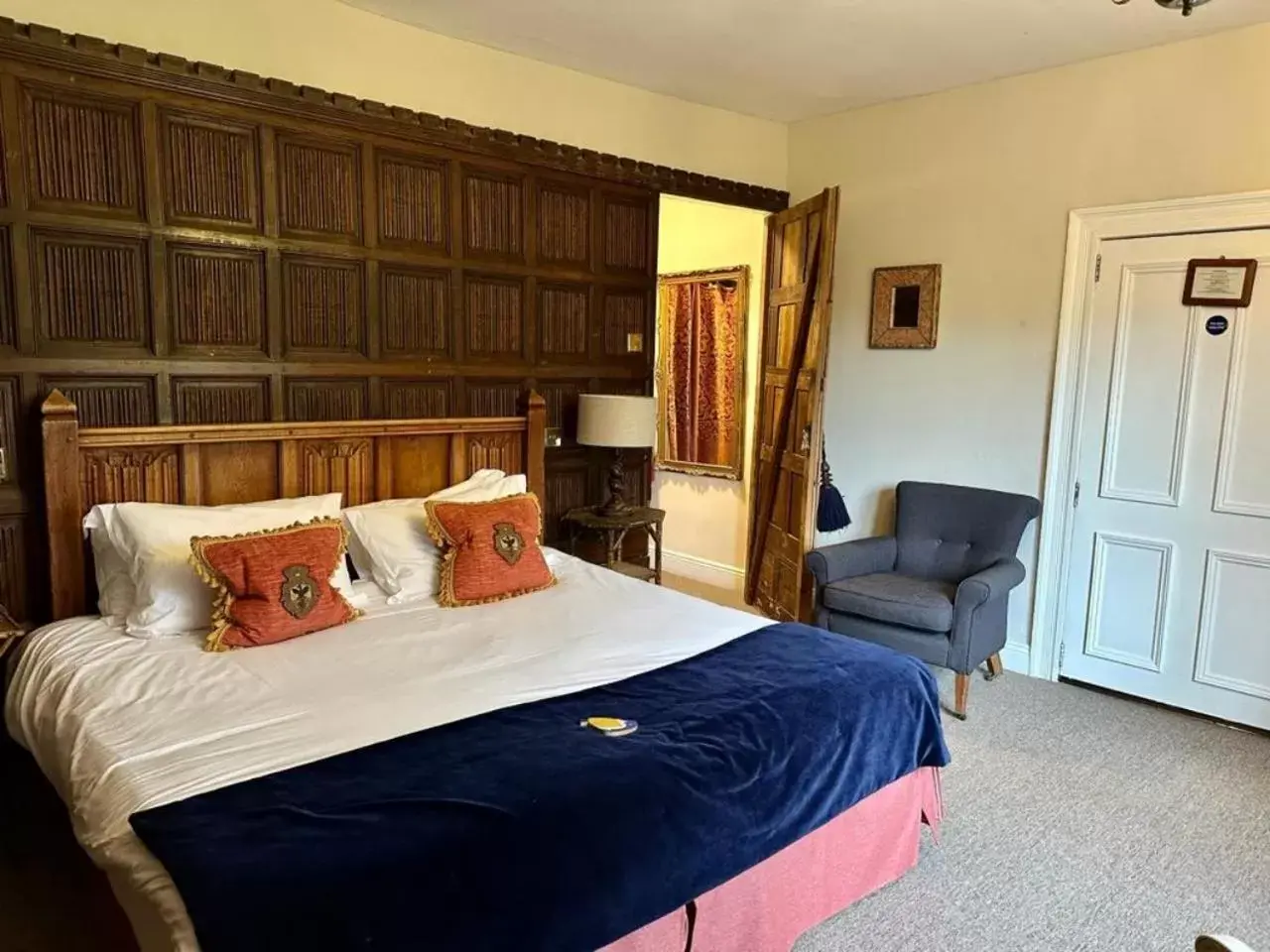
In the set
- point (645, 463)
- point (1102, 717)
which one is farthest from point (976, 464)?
point (645, 463)

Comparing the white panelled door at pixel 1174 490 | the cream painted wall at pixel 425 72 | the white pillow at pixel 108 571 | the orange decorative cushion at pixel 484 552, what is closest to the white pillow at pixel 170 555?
the white pillow at pixel 108 571

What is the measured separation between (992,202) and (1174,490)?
1572mm

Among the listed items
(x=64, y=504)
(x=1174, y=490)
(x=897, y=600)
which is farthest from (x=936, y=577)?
(x=64, y=504)

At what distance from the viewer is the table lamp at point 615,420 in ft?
13.1

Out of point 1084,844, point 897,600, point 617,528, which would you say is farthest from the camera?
point 617,528

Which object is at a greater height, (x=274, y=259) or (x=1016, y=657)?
(x=274, y=259)

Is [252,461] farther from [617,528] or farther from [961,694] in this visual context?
[961,694]

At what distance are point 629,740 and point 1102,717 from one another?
2.67 m

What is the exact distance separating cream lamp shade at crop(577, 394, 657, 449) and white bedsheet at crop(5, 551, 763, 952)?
1.09m

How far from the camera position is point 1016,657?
4238 millimetres

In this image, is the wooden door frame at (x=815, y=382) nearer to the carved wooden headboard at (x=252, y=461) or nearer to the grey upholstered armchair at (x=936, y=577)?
the grey upholstered armchair at (x=936, y=577)

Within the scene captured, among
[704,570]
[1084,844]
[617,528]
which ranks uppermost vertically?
[617,528]

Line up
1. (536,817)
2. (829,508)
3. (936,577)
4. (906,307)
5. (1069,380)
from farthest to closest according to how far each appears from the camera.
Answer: (829,508) < (906,307) < (936,577) < (1069,380) < (536,817)

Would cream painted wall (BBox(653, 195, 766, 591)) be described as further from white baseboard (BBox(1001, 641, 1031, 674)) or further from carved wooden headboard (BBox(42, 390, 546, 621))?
carved wooden headboard (BBox(42, 390, 546, 621))
